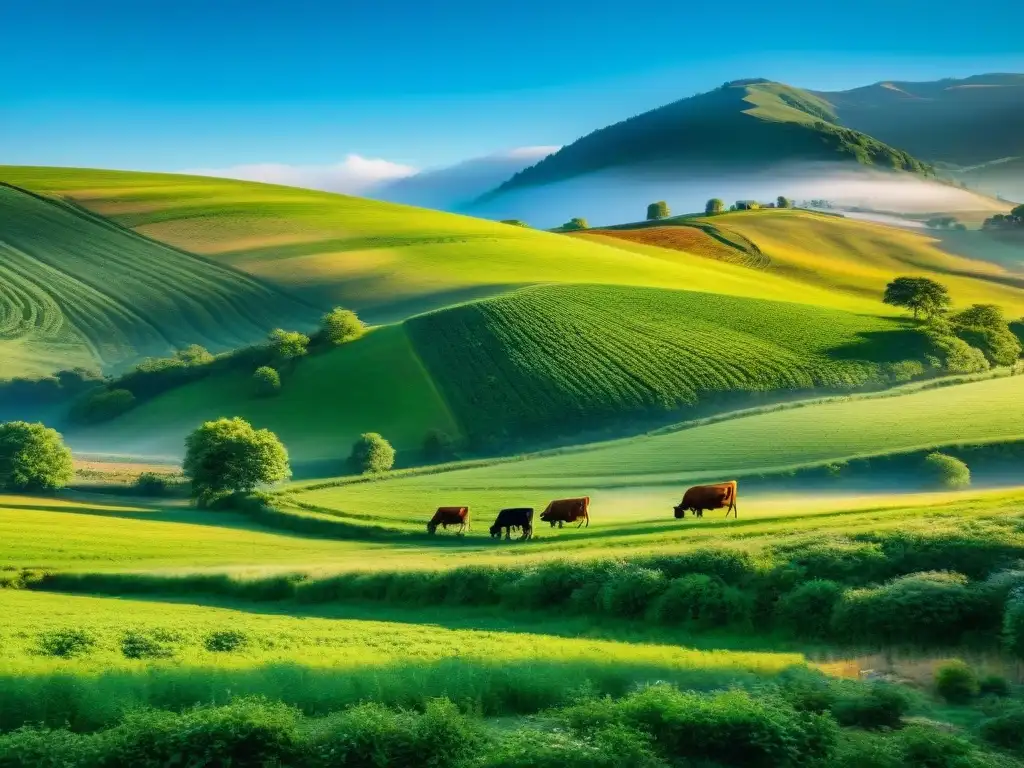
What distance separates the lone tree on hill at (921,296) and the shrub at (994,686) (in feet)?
267

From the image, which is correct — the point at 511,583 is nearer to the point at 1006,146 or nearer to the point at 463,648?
the point at 463,648

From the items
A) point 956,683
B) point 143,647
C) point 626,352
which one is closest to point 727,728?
point 956,683

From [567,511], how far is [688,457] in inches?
600

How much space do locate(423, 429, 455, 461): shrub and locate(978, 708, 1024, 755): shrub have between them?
55258 millimetres

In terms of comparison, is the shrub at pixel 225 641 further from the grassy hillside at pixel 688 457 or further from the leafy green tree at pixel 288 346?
the leafy green tree at pixel 288 346

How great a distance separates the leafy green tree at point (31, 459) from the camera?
2191 inches

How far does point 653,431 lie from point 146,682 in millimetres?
53947

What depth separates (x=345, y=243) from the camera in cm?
14100

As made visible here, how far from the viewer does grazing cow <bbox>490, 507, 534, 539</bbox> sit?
40656 mm

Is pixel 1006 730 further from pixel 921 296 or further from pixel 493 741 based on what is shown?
pixel 921 296

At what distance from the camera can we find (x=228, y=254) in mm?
133875

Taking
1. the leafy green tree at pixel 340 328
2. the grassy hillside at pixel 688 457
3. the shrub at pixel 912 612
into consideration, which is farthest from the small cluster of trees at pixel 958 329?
the shrub at pixel 912 612

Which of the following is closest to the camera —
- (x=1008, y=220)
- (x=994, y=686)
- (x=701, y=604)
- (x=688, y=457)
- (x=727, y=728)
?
(x=727, y=728)

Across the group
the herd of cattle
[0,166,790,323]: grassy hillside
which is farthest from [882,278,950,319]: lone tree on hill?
the herd of cattle
